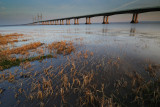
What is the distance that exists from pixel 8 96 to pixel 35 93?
1024 millimetres

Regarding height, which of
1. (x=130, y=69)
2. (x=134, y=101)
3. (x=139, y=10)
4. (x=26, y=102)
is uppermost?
(x=139, y=10)

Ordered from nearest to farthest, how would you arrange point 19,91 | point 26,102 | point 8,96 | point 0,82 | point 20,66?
1. point 26,102
2. point 8,96
3. point 19,91
4. point 0,82
5. point 20,66

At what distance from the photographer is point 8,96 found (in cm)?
309

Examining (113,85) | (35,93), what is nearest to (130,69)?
(113,85)

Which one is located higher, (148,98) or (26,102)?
(148,98)

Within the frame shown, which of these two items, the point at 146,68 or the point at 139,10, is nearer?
the point at 146,68

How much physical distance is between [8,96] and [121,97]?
4.34 metres

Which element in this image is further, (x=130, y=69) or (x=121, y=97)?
(x=130, y=69)

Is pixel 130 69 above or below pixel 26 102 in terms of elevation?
above

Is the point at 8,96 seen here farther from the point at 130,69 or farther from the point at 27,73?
the point at 130,69

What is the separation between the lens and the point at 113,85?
356 cm

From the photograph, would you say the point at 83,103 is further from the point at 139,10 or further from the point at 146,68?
the point at 139,10

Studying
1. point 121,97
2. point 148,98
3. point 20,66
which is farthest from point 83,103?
point 20,66

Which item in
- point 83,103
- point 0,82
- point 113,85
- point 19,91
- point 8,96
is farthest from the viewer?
point 0,82
